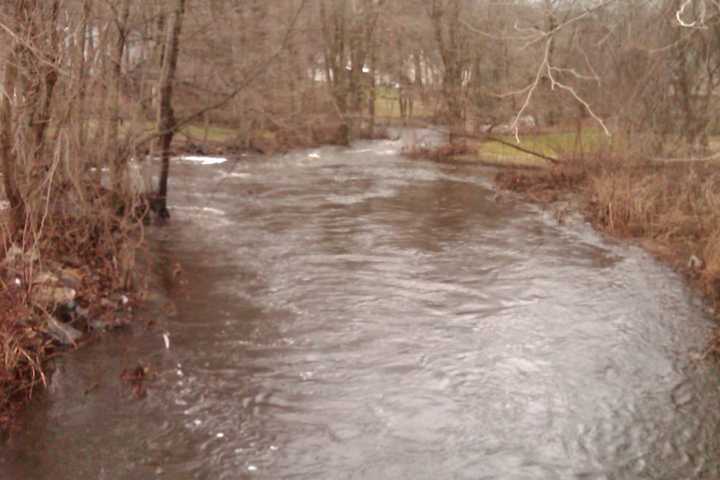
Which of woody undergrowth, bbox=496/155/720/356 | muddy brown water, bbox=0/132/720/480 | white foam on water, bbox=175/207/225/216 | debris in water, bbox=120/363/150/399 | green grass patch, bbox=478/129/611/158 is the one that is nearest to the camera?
muddy brown water, bbox=0/132/720/480

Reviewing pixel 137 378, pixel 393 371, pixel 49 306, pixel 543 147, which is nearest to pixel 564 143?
pixel 543 147

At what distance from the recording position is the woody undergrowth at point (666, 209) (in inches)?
538

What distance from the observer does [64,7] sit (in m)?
10.1

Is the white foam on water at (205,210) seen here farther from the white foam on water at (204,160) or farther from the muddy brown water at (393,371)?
the white foam on water at (204,160)

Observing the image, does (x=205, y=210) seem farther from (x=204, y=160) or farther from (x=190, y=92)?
(x=204, y=160)

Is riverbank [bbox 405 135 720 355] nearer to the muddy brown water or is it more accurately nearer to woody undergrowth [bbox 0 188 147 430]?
the muddy brown water

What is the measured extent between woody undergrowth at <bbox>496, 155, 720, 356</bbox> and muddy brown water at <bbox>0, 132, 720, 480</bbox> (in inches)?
21.6

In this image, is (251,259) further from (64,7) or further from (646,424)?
(646,424)

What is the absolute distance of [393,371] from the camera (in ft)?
30.5

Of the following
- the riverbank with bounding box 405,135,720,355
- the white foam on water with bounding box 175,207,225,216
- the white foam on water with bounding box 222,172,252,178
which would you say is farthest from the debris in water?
the white foam on water with bounding box 222,172,252,178

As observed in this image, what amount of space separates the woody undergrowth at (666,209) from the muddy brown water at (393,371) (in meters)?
0.55

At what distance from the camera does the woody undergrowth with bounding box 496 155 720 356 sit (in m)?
13.7

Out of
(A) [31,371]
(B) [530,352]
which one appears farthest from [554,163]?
(A) [31,371]

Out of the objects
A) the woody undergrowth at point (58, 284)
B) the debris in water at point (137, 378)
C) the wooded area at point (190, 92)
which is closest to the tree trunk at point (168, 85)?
the wooded area at point (190, 92)
